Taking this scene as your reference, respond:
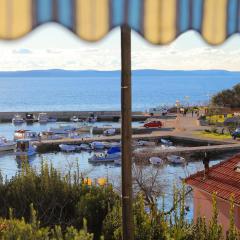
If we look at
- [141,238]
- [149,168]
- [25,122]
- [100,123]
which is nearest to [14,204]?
[141,238]

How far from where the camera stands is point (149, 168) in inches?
1203

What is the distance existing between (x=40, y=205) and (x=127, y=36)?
165 inches

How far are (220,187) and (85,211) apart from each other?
5248mm

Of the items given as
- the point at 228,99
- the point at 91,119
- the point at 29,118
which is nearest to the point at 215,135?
the point at 228,99

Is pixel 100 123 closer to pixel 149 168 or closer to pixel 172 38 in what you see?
pixel 149 168

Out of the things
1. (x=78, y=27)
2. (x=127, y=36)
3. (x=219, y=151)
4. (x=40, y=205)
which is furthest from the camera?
(x=219, y=151)

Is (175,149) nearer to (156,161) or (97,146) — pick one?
(156,161)

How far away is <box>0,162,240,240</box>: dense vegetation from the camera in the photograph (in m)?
5.14

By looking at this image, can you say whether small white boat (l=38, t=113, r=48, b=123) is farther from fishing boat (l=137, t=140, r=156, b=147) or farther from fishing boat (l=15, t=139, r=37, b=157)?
fishing boat (l=137, t=140, r=156, b=147)

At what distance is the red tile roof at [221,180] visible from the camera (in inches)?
402

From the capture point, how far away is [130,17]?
244 centimetres

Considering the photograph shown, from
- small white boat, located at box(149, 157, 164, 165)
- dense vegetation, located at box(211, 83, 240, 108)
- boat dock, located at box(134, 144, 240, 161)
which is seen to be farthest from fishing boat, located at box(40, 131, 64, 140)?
dense vegetation, located at box(211, 83, 240, 108)

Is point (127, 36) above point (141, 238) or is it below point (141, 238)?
above

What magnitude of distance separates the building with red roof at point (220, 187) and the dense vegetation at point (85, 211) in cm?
374
